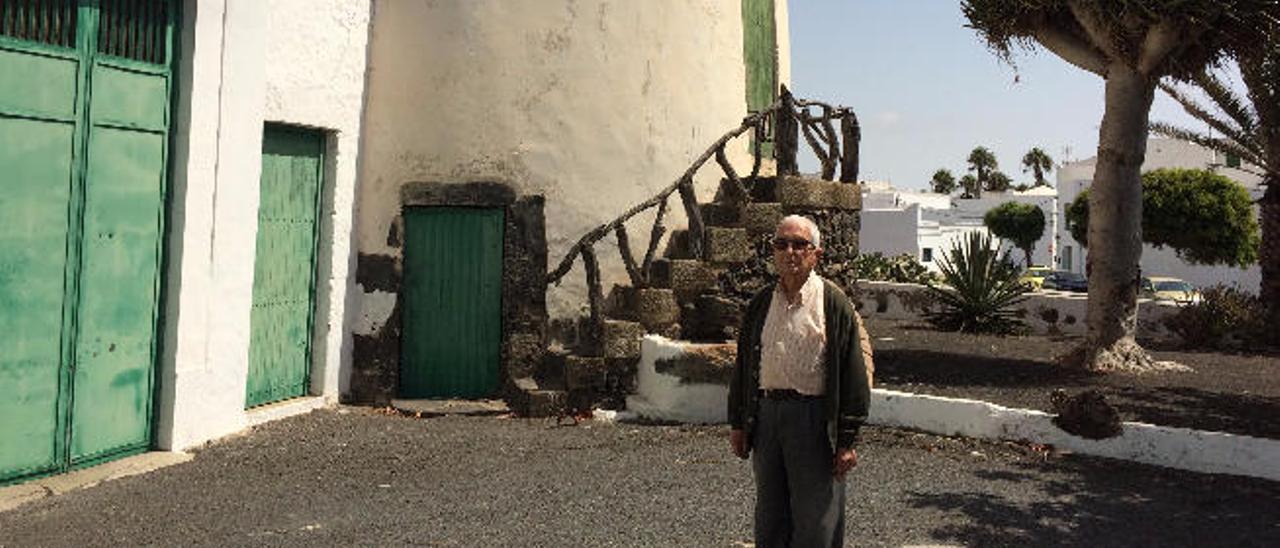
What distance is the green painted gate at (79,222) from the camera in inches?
220

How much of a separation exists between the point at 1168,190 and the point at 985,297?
20712mm

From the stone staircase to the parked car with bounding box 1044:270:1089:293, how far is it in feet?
89.7

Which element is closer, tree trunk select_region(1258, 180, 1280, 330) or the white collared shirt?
the white collared shirt

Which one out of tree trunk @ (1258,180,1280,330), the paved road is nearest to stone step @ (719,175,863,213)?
the paved road

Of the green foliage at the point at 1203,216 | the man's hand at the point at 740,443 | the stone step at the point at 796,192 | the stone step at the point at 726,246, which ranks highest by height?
the green foliage at the point at 1203,216

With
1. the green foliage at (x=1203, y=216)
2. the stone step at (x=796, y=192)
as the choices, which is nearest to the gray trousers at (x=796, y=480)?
the stone step at (x=796, y=192)

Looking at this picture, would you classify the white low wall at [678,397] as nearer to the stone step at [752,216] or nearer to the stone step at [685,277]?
the stone step at [685,277]

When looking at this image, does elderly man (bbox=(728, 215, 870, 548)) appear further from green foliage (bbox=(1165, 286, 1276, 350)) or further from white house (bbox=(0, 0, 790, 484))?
green foliage (bbox=(1165, 286, 1276, 350))

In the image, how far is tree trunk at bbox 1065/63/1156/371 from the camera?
36.0 ft

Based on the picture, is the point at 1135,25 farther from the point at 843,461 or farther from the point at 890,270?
the point at 890,270

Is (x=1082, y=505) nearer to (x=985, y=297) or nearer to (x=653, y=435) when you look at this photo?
(x=653, y=435)

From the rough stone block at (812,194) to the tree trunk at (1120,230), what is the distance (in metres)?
2.97

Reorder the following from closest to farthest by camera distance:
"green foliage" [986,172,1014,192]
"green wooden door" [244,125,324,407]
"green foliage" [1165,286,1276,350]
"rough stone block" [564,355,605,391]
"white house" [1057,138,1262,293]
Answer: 1. "green wooden door" [244,125,324,407]
2. "rough stone block" [564,355,605,391]
3. "green foliage" [1165,286,1276,350]
4. "white house" [1057,138,1262,293]
5. "green foliage" [986,172,1014,192]

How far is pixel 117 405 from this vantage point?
6.34 metres
